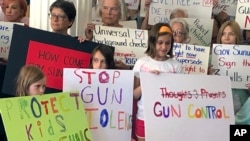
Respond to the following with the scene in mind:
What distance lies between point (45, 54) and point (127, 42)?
762 millimetres

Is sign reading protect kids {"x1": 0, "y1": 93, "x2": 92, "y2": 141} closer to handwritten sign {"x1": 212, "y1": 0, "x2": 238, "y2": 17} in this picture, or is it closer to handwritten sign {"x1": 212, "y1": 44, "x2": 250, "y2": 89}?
handwritten sign {"x1": 212, "y1": 44, "x2": 250, "y2": 89}

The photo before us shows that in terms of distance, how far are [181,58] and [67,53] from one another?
3.17ft

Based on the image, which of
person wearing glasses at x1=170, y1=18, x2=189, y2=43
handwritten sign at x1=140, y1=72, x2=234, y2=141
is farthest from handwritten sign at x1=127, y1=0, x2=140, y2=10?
handwritten sign at x1=140, y1=72, x2=234, y2=141

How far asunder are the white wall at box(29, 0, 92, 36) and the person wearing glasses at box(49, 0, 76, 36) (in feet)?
0.91

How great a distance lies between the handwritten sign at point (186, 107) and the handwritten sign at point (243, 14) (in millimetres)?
1393

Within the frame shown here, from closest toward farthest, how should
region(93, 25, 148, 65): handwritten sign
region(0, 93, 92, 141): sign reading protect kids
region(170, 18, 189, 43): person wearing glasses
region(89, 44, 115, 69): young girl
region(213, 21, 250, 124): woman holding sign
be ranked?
1. region(0, 93, 92, 141): sign reading protect kids
2. region(89, 44, 115, 69): young girl
3. region(213, 21, 250, 124): woman holding sign
4. region(93, 25, 148, 65): handwritten sign
5. region(170, 18, 189, 43): person wearing glasses

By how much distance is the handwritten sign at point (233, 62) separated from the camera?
3.72 metres

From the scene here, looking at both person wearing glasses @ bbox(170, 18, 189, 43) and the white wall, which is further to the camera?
person wearing glasses @ bbox(170, 18, 189, 43)

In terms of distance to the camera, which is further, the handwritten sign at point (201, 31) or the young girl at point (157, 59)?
the handwritten sign at point (201, 31)

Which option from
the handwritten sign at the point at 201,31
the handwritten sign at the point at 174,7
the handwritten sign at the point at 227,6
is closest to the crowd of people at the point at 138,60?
the handwritten sign at the point at 201,31

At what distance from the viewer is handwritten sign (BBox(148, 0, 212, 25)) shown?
4.56 meters

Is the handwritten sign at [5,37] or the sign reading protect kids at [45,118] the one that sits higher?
the handwritten sign at [5,37]

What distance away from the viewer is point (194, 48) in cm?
377

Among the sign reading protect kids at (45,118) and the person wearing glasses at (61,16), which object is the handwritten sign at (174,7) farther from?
the sign reading protect kids at (45,118)
